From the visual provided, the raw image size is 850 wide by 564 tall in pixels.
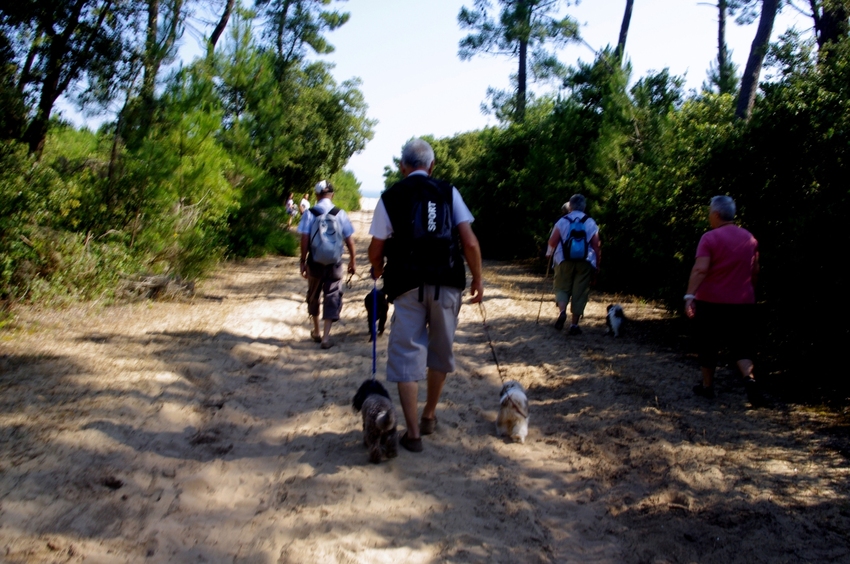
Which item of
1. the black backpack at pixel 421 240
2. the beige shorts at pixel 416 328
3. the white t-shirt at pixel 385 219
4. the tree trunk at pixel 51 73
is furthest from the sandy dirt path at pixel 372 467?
the tree trunk at pixel 51 73

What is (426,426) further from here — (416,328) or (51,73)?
(51,73)

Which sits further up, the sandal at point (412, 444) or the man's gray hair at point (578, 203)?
the man's gray hair at point (578, 203)

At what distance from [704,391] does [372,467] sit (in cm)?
332

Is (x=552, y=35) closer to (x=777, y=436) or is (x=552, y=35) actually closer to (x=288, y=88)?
(x=288, y=88)

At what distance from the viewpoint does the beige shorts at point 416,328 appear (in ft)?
15.9

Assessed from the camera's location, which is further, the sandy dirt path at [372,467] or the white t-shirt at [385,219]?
the white t-shirt at [385,219]

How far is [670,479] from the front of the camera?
4.77 metres

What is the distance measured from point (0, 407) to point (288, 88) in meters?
23.9

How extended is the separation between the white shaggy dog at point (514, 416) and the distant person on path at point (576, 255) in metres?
3.95

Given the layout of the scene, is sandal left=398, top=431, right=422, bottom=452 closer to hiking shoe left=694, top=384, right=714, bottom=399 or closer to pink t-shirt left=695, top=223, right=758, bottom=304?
hiking shoe left=694, top=384, right=714, bottom=399

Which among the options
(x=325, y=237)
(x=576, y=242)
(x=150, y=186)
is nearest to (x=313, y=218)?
(x=325, y=237)

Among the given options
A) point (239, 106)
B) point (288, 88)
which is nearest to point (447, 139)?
point (288, 88)

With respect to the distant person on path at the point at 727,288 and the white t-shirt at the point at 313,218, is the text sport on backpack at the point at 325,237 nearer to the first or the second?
the white t-shirt at the point at 313,218

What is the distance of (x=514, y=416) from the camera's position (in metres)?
5.55
